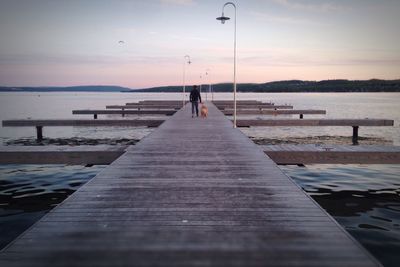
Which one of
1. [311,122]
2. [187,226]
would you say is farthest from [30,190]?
[311,122]

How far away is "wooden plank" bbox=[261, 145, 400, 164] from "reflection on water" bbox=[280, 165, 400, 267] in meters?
1.30

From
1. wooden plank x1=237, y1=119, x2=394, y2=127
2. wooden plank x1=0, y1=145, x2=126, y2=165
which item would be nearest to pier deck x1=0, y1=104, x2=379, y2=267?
wooden plank x1=0, y1=145, x2=126, y2=165

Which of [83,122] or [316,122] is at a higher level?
[83,122]

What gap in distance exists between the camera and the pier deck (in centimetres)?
379

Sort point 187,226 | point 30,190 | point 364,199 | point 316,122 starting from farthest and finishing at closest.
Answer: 1. point 316,122
2. point 30,190
3. point 364,199
4. point 187,226

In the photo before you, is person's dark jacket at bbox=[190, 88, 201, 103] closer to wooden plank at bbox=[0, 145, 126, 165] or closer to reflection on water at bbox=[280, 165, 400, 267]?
reflection on water at bbox=[280, 165, 400, 267]

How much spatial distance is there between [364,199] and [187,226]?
840 centimetres

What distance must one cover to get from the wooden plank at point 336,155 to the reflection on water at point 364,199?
1.30m

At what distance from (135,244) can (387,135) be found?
3000 centimetres

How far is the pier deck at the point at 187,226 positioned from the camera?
12.4 ft

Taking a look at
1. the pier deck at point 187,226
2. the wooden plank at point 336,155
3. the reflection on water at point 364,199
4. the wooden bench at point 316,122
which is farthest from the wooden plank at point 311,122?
the pier deck at point 187,226

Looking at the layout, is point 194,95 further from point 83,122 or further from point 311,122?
point 311,122

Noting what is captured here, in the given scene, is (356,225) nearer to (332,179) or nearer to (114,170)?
(332,179)

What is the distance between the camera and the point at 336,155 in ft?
34.8
